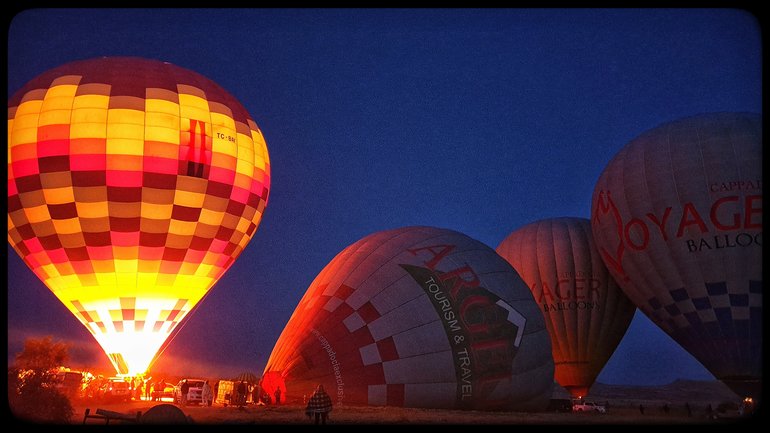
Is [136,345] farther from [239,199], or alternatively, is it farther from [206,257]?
[239,199]

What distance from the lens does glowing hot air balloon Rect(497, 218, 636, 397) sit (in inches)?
717

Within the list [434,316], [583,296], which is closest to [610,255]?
[583,296]

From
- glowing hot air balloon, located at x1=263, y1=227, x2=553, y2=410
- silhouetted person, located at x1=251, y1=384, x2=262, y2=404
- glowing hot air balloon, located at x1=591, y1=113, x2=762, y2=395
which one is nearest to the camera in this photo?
glowing hot air balloon, located at x1=263, y1=227, x2=553, y2=410

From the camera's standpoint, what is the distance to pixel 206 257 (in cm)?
1464

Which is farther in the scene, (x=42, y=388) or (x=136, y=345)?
(x=136, y=345)

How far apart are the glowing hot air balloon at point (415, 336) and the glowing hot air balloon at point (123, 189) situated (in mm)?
3477

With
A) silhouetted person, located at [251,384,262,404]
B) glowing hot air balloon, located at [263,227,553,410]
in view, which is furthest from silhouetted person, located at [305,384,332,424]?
silhouetted person, located at [251,384,262,404]

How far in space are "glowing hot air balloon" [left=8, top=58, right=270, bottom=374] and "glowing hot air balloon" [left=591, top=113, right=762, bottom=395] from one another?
8.83 meters

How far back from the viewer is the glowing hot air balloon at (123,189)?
13.2 m

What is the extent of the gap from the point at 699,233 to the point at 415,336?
6918mm

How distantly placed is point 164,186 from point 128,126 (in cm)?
133

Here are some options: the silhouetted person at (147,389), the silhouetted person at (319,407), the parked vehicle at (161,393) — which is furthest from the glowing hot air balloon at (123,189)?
the silhouetted person at (319,407)

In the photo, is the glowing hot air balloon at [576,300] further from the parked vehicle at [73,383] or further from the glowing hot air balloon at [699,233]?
the parked vehicle at [73,383]

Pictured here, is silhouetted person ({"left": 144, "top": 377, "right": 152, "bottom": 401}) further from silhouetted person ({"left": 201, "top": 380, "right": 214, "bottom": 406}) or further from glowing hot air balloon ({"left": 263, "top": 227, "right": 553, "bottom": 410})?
glowing hot air balloon ({"left": 263, "top": 227, "right": 553, "bottom": 410})
